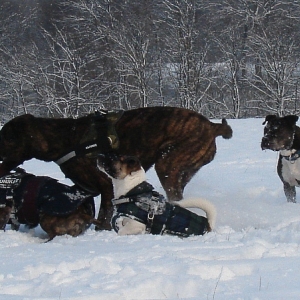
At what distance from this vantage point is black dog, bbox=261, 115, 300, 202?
7.23 metres

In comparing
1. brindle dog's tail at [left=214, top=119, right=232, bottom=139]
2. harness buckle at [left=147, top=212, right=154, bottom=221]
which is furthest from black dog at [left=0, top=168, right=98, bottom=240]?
brindle dog's tail at [left=214, top=119, right=232, bottom=139]

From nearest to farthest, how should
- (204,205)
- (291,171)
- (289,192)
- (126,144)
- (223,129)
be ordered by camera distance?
(204,205)
(126,144)
(223,129)
(291,171)
(289,192)

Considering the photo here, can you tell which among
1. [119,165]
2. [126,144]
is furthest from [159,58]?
[119,165]

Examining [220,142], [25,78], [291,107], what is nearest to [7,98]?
[25,78]

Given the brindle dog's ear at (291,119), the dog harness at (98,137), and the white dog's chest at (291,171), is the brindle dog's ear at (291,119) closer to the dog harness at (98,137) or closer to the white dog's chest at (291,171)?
the white dog's chest at (291,171)

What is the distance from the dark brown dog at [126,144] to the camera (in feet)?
18.5

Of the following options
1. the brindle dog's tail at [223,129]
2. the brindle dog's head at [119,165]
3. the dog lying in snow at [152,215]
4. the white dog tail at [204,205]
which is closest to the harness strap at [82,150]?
the brindle dog's head at [119,165]

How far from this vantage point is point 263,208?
689 centimetres

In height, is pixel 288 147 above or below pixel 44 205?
above

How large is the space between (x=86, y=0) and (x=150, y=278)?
2718 cm

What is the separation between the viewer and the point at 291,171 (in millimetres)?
7215

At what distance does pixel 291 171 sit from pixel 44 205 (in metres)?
3.65

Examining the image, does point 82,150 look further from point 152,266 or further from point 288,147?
point 288,147

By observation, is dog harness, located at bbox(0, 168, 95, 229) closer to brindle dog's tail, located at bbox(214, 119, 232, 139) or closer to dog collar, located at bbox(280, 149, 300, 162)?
brindle dog's tail, located at bbox(214, 119, 232, 139)
